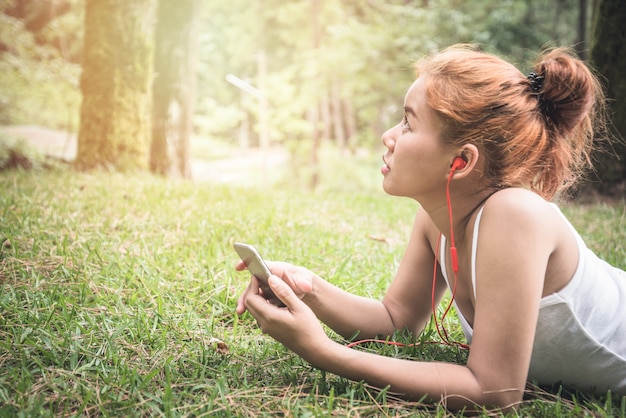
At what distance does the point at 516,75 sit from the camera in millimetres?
1583

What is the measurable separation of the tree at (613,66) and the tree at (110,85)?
5.27 meters

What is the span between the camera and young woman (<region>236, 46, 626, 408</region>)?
4.62ft

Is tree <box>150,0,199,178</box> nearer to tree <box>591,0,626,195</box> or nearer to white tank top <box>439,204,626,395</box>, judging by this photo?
tree <box>591,0,626,195</box>

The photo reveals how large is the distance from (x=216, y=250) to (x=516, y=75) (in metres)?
2.05

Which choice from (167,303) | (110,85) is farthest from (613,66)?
(110,85)

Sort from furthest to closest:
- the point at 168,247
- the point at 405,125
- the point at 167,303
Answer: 1. the point at 168,247
2. the point at 167,303
3. the point at 405,125

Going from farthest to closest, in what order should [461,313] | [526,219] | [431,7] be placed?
[431,7] < [461,313] < [526,219]

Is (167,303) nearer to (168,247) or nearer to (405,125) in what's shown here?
(168,247)

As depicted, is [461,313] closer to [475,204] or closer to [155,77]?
[475,204]

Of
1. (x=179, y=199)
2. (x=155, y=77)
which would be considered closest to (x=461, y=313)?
(x=179, y=199)

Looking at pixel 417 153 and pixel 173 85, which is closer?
pixel 417 153

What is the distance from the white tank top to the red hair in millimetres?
165

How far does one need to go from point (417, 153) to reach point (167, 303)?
1370mm

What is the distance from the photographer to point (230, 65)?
86.1 feet
